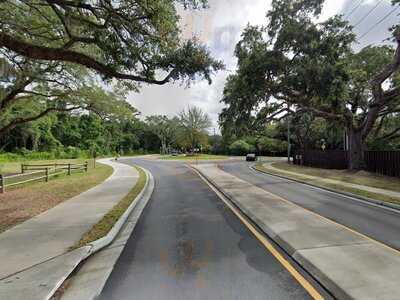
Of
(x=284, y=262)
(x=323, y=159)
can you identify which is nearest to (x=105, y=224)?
(x=284, y=262)

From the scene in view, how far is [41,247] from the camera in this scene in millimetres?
6578

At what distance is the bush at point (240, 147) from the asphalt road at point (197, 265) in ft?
237

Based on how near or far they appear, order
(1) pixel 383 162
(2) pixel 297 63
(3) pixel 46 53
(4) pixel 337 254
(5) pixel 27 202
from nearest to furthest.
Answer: (4) pixel 337 254 < (3) pixel 46 53 < (5) pixel 27 202 < (2) pixel 297 63 < (1) pixel 383 162

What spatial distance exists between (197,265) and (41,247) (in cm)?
322

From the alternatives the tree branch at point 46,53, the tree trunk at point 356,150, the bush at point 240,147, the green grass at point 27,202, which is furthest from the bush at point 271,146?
the tree branch at point 46,53

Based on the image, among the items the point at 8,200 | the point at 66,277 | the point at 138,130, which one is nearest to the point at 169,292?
the point at 66,277

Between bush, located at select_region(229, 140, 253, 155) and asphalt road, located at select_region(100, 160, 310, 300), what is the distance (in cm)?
7225

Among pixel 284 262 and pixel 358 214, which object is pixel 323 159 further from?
pixel 284 262

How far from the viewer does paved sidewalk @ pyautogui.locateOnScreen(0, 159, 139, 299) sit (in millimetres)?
A: 4750

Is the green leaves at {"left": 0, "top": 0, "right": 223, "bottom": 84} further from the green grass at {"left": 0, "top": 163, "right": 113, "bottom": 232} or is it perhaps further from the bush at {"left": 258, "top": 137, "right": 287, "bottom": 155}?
the bush at {"left": 258, "top": 137, "right": 287, "bottom": 155}

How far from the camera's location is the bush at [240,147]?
81.0 m

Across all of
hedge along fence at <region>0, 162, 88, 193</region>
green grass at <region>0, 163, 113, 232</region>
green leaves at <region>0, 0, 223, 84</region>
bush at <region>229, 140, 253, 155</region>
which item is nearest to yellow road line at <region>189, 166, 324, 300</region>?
green leaves at <region>0, 0, 223, 84</region>

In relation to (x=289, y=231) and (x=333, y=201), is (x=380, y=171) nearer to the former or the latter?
(x=333, y=201)

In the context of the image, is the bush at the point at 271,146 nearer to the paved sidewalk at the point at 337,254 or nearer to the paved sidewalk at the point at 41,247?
the paved sidewalk at the point at 337,254
